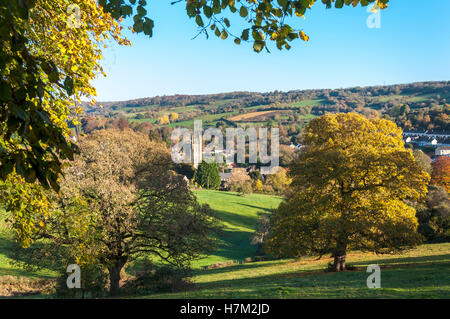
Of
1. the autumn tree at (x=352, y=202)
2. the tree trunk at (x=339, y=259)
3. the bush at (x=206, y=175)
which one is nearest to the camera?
the autumn tree at (x=352, y=202)

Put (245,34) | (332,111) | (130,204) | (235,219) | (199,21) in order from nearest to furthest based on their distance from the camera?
(199,21), (245,34), (130,204), (235,219), (332,111)

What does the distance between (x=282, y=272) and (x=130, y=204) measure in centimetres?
1272

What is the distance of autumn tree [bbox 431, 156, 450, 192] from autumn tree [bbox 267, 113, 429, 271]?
4963 cm

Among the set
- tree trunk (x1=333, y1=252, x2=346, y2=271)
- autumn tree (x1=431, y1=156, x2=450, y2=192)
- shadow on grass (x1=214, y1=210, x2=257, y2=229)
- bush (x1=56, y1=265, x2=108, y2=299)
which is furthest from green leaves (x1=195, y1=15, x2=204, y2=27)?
autumn tree (x1=431, y1=156, x2=450, y2=192)

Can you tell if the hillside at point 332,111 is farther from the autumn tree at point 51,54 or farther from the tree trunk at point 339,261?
the autumn tree at point 51,54

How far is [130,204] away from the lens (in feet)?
61.3

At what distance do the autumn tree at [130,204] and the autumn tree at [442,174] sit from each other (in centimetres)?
5732

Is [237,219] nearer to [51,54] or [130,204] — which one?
[130,204]

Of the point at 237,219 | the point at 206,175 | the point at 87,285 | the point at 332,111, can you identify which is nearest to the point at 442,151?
the point at 332,111

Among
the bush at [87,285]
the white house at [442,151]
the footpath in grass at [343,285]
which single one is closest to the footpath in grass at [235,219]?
the bush at [87,285]

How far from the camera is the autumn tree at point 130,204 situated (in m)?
16.9

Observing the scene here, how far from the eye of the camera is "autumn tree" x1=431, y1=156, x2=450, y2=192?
6025 cm

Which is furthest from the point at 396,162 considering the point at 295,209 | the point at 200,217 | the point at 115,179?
the point at 115,179
